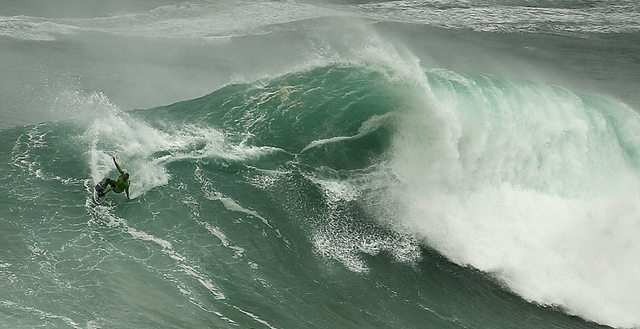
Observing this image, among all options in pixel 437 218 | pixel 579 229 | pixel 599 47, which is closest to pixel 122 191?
pixel 437 218

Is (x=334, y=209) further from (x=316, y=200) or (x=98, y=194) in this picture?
(x=98, y=194)

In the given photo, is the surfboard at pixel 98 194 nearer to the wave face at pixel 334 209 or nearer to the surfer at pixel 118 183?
the surfer at pixel 118 183

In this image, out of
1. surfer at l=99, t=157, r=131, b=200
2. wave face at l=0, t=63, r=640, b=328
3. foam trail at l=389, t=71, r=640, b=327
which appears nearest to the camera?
wave face at l=0, t=63, r=640, b=328

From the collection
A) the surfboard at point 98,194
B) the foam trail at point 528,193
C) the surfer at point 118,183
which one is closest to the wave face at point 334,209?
the foam trail at point 528,193

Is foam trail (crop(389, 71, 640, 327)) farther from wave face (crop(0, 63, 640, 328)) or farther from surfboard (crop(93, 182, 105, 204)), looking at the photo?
surfboard (crop(93, 182, 105, 204))

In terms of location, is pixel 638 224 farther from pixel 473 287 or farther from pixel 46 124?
pixel 46 124

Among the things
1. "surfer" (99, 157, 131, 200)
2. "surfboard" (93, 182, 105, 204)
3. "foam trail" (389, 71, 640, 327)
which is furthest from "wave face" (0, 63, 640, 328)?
"surfer" (99, 157, 131, 200)
